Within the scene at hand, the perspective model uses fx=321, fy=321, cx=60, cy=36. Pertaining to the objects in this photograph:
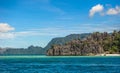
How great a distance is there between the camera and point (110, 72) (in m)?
82.6

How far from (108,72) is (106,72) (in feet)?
1.73

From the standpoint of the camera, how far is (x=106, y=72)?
8269 centimetres

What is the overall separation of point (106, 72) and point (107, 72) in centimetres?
30

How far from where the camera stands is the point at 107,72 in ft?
272

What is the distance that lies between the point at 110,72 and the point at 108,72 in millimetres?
521

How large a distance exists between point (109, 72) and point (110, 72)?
0.27 metres

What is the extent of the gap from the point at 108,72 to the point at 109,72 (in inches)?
10.1

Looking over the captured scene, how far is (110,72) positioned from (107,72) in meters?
0.78

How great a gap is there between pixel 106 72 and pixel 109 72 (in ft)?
2.53

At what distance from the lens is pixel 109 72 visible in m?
82.7

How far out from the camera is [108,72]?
82.8m
